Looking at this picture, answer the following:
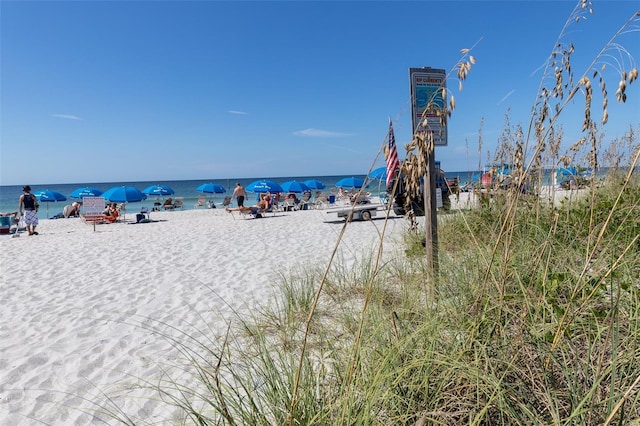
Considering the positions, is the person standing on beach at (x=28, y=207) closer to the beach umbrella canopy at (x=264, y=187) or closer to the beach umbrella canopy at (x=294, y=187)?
the beach umbrella canopy at (x=264, y=187)

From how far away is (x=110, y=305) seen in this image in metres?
4.14

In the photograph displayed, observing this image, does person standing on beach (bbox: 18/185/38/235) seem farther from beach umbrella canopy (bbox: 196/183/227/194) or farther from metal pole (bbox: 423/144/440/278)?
beach umbrella canopy (bbox: 196/183/227/194)

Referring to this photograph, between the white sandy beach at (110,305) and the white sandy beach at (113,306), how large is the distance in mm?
12

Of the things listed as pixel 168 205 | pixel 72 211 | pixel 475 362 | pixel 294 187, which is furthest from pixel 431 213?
pixel 72 211

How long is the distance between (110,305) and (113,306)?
0.06 m

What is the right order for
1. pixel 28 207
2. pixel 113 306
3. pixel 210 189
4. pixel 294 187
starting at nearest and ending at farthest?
pixel 113 306 → pixel 28 207 → pixel 294 187 → pixel 210 189

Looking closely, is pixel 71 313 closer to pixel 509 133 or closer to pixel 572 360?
pixel 572 360

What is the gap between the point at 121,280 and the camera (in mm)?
5219

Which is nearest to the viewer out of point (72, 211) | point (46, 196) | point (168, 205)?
point (72, 211)

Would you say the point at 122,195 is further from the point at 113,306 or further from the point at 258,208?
the point at 113,306

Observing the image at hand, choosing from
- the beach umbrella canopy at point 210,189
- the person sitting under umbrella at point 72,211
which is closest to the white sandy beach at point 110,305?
the person sitting under umbrella at point 72,211

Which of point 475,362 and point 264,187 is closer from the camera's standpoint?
point 475,362

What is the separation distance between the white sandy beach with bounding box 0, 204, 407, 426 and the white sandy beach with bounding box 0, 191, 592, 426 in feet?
0.04

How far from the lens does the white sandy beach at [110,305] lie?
2400 millimetres
